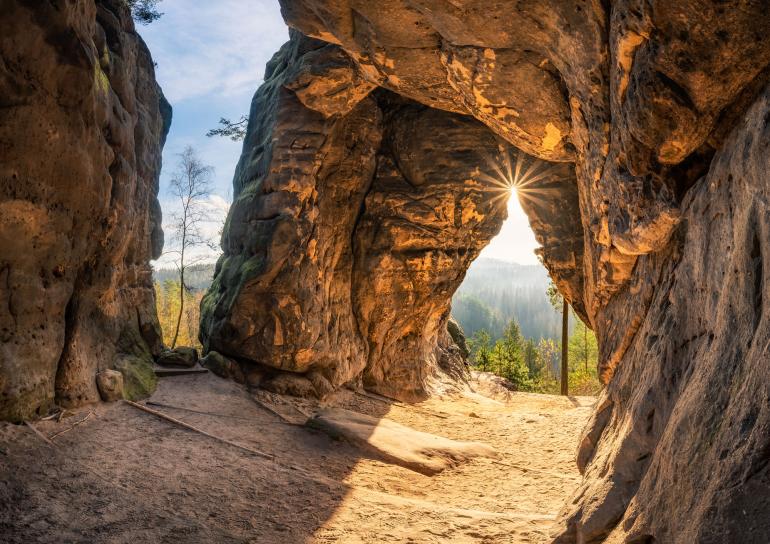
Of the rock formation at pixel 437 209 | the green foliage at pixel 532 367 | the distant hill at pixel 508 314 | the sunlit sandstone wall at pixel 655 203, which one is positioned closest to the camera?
the sunlit sandstone wall at pixel 655 203

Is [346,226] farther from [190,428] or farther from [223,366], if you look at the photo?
[190,428]

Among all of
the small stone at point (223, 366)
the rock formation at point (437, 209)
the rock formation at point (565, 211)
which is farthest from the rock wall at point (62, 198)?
the rock formation at point (565, 211)

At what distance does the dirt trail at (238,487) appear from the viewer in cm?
445

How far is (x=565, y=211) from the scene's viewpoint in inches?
468

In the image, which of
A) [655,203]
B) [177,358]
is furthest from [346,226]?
[655,203]

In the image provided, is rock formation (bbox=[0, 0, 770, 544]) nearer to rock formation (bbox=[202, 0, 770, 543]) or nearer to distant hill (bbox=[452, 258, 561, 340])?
rock formation (bbox=[202, 0, 770, 543])

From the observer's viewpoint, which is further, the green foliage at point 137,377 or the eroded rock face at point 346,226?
the eroded rock face at point 346,226

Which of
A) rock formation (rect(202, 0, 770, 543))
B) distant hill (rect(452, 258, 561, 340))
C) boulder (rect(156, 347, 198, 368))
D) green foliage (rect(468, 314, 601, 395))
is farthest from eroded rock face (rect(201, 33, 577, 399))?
distant hill (rect(452, 258, 561, 340))

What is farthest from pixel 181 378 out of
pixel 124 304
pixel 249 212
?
pixel 249 212

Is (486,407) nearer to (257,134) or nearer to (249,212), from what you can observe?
(249,212)

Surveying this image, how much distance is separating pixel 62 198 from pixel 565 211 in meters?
10.8

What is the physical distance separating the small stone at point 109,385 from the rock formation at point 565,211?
3.82 metres

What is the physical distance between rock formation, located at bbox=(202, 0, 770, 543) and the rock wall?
3.52 meters

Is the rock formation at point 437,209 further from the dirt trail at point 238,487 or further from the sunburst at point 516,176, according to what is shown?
the dirt trail at point 238,487
